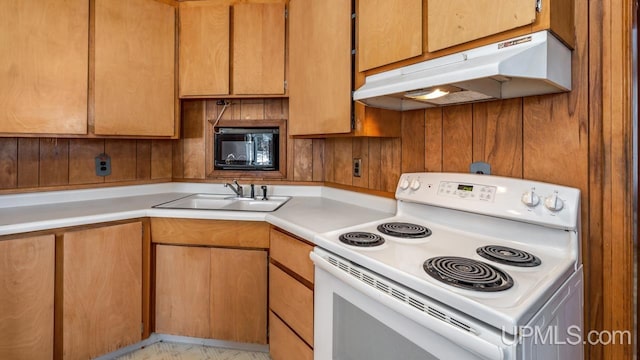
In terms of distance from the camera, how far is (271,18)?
193cm

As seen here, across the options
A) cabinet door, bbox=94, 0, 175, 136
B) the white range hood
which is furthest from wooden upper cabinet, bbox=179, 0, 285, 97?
the white range hood

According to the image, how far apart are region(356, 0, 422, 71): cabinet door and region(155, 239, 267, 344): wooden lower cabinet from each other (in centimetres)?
115

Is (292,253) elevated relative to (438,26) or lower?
lower

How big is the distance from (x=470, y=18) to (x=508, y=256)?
798 mm

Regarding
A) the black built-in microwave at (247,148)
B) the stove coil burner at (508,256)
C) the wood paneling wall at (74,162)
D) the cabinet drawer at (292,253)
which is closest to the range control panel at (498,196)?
the stove coil burner at (508,256)

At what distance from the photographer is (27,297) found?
1.37 meters

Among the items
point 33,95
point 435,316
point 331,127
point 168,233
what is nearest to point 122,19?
point 33,95

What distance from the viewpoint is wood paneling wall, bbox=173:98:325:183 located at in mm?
2164

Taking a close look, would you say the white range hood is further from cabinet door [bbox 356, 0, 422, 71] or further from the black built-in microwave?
the black built-in microwave

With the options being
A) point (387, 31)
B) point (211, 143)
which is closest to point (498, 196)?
point (387, 31)

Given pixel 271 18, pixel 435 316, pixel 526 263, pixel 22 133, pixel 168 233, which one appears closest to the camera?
pixel 435 316

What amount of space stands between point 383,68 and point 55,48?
1722mm

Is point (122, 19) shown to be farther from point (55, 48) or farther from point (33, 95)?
point (33, 95)

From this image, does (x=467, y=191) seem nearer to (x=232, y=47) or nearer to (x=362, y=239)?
(x=362, y=239)
